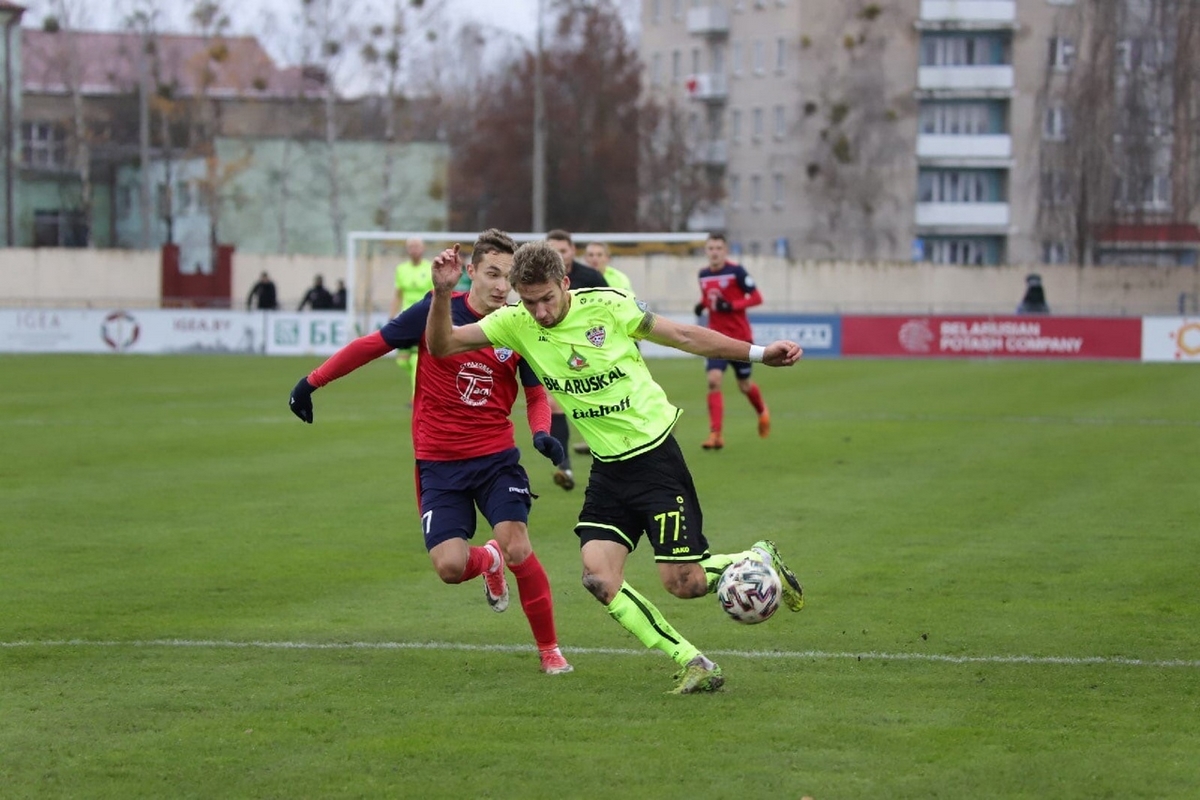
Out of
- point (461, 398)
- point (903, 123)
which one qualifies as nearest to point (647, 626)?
point (461, 398)

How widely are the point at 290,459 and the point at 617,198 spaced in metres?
60.4

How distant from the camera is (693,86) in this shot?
83000mm

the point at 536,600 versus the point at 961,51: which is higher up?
the point at 961,51

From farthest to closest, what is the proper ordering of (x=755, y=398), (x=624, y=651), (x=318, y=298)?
(x=318, y=298), (x=755, y=398), (x=624, y=651)

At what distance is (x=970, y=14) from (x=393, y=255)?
41880 mm

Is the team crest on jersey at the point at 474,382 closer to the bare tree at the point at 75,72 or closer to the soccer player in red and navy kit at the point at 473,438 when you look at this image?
the soccer player in red and navy kit at the point at 473,438

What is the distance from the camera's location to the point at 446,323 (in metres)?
7.04

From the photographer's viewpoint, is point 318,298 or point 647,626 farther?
point 318,298

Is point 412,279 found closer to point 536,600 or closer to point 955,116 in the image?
point 536,600

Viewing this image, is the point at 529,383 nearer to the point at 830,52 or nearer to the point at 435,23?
the point at 435,23

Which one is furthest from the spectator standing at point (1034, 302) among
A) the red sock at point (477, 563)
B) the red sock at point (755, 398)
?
the red sock at point (477, 563)

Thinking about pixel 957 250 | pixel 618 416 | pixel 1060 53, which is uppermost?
pixel 1060 53

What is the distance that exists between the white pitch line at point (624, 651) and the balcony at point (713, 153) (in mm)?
77802

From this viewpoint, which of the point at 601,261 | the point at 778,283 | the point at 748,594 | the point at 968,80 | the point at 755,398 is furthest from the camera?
the point at 968,80
